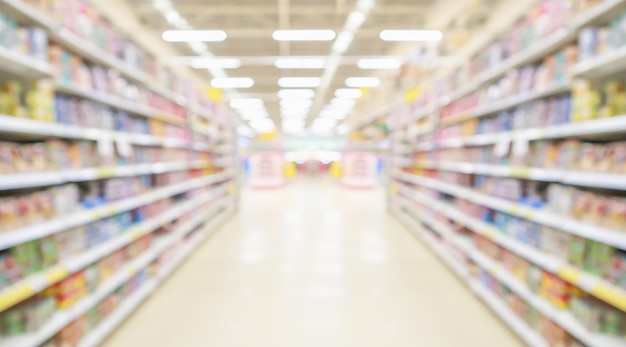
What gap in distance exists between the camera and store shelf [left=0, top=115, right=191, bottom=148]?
164 cm

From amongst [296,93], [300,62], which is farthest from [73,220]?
[296,93]

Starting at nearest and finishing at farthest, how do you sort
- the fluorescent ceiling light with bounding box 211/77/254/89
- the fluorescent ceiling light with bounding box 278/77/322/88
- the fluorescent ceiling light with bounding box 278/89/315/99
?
the fluorescent ceiling light with bounding box 278/77/322/88 < the fluorescent ceiling light with bounding box 211/77/254/89 < the fluorescent ceiling light with bounding box 278/89/315/99

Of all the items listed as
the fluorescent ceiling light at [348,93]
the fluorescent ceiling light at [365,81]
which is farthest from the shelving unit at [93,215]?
the fluorescent ceiling light at [348,93]

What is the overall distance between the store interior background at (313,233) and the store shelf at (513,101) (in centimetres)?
2

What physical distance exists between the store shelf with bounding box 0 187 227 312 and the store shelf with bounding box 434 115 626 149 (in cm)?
294

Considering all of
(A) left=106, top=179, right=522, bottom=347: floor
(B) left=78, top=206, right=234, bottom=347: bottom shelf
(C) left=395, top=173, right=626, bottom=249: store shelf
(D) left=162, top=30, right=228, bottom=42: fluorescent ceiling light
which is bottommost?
(A) left=106, top=179, right=522, bottom=347: floor

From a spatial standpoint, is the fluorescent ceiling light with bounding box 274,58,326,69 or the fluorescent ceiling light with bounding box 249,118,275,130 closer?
the fluorescent ceiling light with bounding box 274,58,326,69

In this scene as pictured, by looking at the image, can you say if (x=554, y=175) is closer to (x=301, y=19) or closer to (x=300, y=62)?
(x=301, y=19)

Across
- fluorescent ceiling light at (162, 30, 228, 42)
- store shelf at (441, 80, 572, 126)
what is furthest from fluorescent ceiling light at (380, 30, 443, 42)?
store shelf at (441, 80, 572, 126)

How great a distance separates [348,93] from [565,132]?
50.9 feet

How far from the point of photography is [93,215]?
7.45 feet

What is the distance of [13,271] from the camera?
173cm

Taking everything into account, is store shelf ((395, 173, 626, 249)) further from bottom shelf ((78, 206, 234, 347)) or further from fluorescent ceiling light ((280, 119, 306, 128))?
fluorescent ceiling light ((280, 119, 306, 128))

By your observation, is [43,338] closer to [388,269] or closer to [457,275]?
[388,269]
